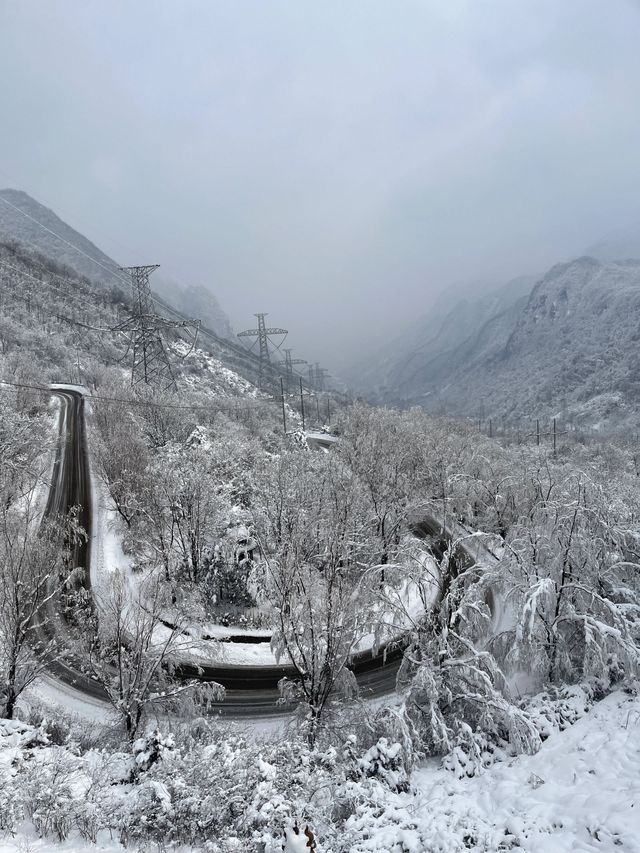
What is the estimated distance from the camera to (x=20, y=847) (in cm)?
726

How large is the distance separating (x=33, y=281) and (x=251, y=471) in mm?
98056

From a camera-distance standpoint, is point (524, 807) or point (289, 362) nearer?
point (524, 807)

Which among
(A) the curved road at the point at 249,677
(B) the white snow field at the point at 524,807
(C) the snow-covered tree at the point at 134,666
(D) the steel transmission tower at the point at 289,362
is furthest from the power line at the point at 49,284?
(B) the white snow field at the point at 524,807

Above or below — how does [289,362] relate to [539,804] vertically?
above

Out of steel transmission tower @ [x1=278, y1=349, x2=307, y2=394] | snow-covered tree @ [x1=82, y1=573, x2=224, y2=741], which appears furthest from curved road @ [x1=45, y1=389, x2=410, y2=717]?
steel transmission tower @ [x1=278, y1=349, x2=307, y2=394]

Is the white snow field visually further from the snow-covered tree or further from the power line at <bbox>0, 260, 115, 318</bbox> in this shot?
the power line at <bbox>0, 260, 115, 318</bbox>

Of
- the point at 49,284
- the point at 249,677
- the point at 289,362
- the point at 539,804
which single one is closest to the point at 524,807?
the point at 539,804

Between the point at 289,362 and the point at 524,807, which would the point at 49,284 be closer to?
the point at 289,362

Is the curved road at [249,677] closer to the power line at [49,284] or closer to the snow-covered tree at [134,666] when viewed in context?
the snow-covered tree at [134,666]

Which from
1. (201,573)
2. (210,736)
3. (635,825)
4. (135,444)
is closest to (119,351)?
(135,444)

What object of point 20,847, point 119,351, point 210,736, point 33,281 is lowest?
point 210,736

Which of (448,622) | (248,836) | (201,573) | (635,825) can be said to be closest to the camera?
(635,825)

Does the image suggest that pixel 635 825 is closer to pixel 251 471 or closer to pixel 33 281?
pixel 251 471

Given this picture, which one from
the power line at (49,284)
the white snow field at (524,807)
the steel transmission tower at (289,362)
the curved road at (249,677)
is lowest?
the curved road at (249,677)
